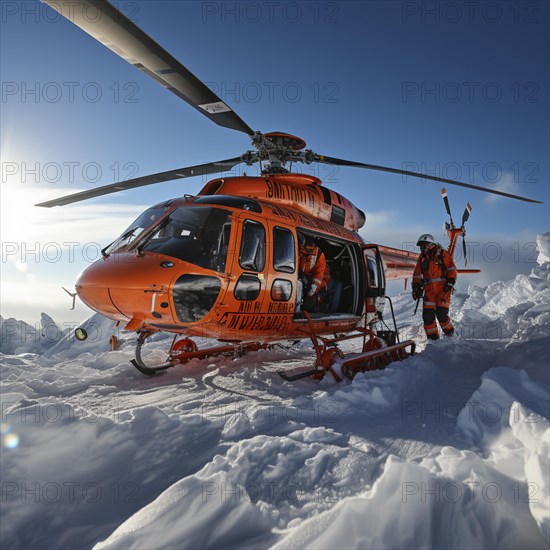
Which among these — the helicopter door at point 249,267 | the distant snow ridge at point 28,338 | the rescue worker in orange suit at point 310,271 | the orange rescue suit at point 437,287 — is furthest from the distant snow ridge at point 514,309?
the distant snow ridge at point 28,338

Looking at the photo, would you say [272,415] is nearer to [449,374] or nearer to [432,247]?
[449,374]

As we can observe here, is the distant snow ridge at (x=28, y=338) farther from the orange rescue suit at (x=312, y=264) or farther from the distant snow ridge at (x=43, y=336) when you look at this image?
the orange rescue suit at (x=312, y=264)

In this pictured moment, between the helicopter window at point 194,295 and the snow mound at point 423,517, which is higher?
the helicopter window at point 194,295

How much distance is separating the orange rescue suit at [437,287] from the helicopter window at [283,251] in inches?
143

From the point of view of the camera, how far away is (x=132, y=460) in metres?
2.40

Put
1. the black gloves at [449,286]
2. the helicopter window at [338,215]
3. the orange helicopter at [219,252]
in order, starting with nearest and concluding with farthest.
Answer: the orange helicopter at [219,252] < the helicopter window at [338,215] < the black gloves at [449,286]

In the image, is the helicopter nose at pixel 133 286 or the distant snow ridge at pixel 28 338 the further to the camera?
the distant snow ridge at pixel 28 338

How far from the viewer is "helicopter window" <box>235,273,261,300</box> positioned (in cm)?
510

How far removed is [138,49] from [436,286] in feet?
22.1

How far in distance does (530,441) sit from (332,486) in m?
1.09

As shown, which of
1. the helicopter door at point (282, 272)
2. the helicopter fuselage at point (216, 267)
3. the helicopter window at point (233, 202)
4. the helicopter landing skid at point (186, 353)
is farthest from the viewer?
the helicopter landing skid at point (186, 353)

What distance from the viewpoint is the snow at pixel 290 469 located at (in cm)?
160

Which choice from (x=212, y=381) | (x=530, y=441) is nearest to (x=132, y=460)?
(x=530, y=441)

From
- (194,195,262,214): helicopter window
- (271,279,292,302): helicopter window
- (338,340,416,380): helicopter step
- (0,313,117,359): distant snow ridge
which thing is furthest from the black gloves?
(0,313,117,359): distant snow ridge
